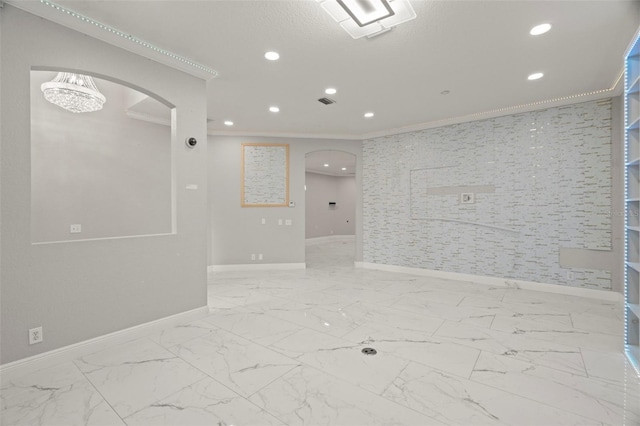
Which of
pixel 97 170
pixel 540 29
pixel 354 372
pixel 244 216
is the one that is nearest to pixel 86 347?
pixel 354 372

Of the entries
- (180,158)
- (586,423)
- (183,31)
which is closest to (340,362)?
(586,423)

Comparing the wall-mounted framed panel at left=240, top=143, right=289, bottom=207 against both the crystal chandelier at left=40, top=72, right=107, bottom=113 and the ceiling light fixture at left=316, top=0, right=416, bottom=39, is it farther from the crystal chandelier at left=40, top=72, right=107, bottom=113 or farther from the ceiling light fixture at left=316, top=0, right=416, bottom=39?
the ceiling light fixture at left=316, top=0, right=416, bottom=39

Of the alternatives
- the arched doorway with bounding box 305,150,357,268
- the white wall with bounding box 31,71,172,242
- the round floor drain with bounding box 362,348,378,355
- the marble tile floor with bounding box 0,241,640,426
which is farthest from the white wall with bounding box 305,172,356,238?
the round floor drain with bounding box 362,348,378,355

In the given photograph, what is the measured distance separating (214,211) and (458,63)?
5.11 metres

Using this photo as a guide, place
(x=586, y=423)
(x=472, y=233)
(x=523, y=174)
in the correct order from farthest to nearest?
(x=472, y=233) → (x=523, y=174) → (x=586, y=423)

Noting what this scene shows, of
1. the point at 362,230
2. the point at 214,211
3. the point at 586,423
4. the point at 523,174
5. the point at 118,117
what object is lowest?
the point at 586,423

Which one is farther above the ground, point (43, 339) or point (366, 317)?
point (43, 339)

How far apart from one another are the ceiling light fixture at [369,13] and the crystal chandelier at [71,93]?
122 inches

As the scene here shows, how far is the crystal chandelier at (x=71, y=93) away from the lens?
3.35 metres

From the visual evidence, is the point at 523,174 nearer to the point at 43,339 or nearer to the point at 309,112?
the point at 309,112

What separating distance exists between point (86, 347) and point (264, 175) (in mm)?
4367

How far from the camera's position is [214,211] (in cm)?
620

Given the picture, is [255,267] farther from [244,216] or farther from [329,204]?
[329,204]

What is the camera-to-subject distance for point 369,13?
2.42m
